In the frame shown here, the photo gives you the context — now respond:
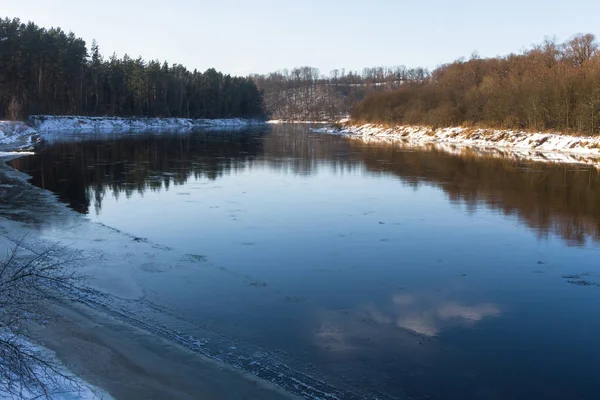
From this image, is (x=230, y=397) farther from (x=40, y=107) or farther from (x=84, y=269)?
(x=40, y=107)

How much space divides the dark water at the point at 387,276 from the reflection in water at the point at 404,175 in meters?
0.18

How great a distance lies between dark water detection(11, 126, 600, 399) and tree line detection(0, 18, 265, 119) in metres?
53.5

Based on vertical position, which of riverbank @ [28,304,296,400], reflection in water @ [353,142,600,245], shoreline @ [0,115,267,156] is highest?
shoreline @ [0,115,267,156]

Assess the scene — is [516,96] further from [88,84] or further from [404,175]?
[88,84]

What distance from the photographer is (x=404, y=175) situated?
27266mm

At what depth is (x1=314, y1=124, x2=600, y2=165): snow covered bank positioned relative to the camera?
130 ft

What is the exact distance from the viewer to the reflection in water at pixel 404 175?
17625mm

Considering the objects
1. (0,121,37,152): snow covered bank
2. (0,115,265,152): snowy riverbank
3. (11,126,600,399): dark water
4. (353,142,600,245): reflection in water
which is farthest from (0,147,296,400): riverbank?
(0,115,265,152): snowy riverbank

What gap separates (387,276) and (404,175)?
57.1 ft

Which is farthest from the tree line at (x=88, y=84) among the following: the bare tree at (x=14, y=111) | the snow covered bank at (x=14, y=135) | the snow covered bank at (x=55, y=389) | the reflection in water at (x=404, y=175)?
the snow covered bank at (x=55, y=389)

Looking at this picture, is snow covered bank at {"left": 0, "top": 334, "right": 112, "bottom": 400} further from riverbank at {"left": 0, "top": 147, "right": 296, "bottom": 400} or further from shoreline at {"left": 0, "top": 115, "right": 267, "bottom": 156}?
shoreline at {"left": 0, "top": 115, "right": 267, "bottom": 156}

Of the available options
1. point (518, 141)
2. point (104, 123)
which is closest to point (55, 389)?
point (518, 141)

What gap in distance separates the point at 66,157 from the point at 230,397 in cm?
3182

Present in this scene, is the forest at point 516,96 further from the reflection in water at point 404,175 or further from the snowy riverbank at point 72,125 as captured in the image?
the snowy riverbank at point 72,125
